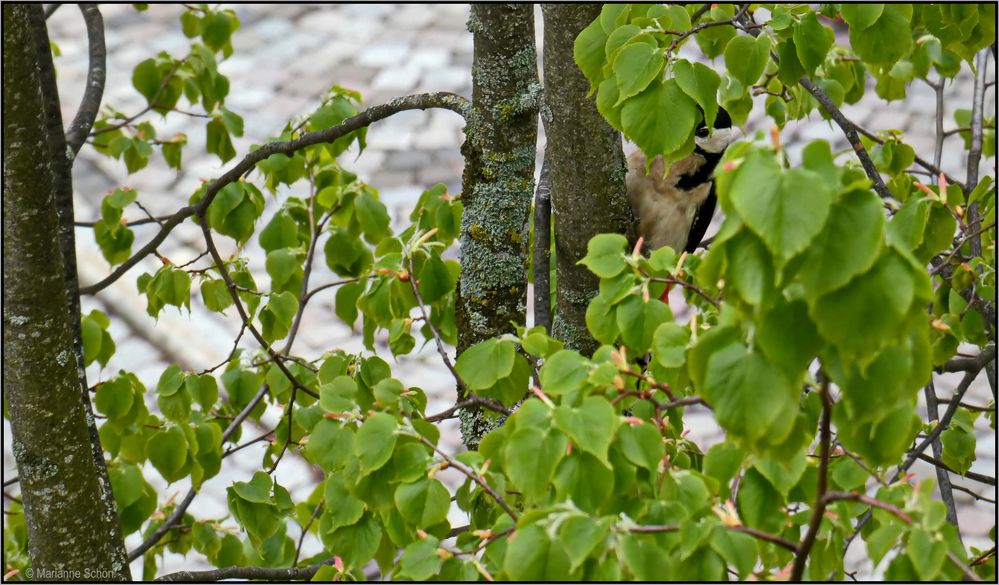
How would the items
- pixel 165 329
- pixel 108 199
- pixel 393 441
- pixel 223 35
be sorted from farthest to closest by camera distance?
pixel 165 329, pixel 223 35, pixel 108 199, pixel 393 441

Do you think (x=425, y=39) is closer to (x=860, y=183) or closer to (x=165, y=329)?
(x=165, y=329)

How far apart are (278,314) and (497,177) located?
416 mm

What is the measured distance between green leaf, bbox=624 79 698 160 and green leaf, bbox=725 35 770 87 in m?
0.19

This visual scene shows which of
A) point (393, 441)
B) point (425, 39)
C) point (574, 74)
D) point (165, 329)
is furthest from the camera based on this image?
point (425, 39)

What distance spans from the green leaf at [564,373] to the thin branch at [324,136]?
1.99 feet

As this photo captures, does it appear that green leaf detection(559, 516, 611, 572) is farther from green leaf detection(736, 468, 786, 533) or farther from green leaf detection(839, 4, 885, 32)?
green leaf detection(839, 4, 885, 32)

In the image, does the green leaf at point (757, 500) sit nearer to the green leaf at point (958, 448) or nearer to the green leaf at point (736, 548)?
the green leaf at point (736, 548)

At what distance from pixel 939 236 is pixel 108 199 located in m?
1.31

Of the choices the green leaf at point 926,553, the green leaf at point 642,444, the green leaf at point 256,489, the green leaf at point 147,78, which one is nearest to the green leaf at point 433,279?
the green leaf at point 256,489

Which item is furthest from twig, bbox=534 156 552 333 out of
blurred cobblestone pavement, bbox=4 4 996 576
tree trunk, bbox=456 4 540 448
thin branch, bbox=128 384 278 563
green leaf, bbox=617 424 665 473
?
blurred cobblestone pavement, bbox=4 4 996 576

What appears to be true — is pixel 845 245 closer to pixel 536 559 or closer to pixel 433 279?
pixel 536 559

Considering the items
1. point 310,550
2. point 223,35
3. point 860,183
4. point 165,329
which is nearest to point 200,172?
point 165,329

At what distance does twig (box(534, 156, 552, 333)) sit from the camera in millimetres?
1578

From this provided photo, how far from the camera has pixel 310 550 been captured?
3111 millimetres
